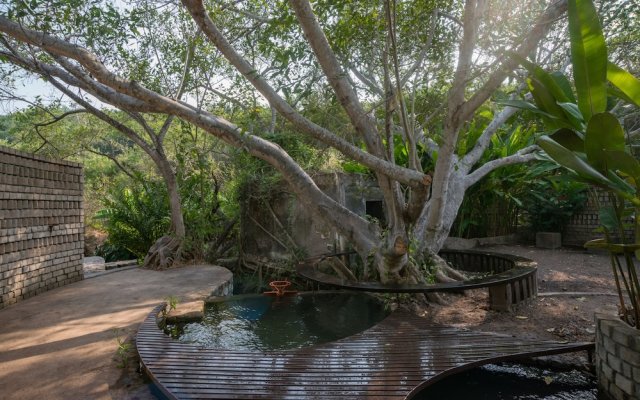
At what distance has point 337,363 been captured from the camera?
2.99m

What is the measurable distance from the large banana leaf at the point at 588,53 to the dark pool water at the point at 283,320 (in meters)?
3.38

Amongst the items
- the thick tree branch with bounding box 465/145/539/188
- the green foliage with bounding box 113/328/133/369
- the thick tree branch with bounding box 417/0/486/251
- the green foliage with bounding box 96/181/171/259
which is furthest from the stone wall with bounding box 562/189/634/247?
the green foliage with bounding box 113/328/133/369

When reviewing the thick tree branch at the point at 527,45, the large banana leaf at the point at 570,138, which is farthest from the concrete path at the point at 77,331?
the thick tree branch at the point at 527,45

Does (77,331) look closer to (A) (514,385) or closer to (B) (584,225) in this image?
(A) (514,385)

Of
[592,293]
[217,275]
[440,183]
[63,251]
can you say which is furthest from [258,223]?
[592,293]

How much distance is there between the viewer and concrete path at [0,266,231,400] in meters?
2.81

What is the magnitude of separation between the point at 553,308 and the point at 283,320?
11.3ft

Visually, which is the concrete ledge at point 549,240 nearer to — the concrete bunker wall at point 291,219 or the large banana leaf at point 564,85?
the concrete bunker wall at point 291,219

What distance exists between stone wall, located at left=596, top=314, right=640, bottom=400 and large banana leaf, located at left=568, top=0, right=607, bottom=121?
1.54 metres

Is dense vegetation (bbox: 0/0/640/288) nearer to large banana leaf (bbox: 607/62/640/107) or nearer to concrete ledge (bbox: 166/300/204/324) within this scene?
large banana leaf (bbox: 607/62/640/107)

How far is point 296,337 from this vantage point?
15.2 feet

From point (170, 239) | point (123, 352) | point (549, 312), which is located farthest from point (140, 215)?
point (549, 312)

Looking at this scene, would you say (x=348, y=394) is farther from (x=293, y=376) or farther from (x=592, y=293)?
(x=592, y=293)

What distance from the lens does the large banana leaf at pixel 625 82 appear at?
2.75 m
